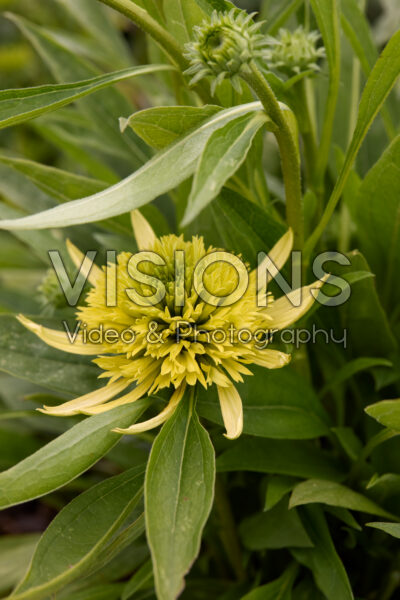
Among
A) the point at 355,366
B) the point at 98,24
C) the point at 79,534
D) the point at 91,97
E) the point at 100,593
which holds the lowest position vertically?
the point at 100,593

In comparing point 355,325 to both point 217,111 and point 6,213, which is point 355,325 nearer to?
point 217,111

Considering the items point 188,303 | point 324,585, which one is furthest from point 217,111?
point 324,585

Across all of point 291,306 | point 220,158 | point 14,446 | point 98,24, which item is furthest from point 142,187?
point 98,24

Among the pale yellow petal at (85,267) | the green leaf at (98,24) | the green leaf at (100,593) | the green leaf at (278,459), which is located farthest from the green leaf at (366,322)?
the green leaf at (98,24)

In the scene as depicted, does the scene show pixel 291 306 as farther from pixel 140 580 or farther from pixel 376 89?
pixel 140 580

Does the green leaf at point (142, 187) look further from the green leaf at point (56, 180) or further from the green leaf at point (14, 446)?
the green leaf at point (14, 446)

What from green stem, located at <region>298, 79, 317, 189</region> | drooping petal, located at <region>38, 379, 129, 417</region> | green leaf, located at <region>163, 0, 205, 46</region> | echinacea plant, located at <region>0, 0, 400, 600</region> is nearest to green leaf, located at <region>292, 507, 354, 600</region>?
echinacea plant, located at <region>0, 0, 400, 600</region>
